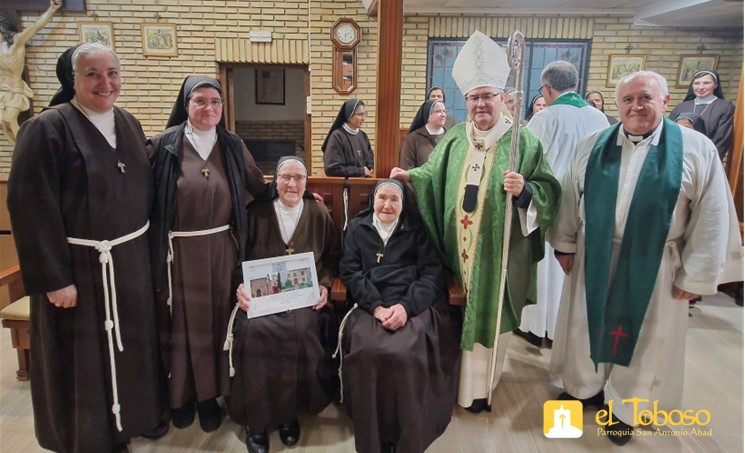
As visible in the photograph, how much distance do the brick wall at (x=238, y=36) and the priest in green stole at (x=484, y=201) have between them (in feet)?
11.1

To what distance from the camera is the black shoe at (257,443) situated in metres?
2.06

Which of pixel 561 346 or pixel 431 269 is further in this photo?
pixel 561 346

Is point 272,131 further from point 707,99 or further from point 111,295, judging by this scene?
point 111,295

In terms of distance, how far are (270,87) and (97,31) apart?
280cm

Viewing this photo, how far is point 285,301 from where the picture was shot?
2150 millimetres

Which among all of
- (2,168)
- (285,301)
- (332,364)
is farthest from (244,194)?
(2,168)

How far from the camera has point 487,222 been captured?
218cm

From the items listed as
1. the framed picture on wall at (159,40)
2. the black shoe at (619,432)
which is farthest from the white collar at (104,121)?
the framed picture on wall at (159,40)

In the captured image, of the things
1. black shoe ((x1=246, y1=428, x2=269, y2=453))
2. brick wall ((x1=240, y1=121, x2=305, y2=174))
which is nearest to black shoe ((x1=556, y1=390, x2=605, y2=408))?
black shoe ((x1=246, y1=428, x2=269, y2=453))

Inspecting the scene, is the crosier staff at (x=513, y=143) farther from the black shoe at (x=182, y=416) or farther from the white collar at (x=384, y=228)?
the black shoe at (x=182, y=416)

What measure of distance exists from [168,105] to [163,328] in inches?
175

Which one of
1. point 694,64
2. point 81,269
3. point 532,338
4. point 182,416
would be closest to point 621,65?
point 694,64

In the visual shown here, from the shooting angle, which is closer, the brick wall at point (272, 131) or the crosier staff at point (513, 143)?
the crosier staff at point (513, 143)

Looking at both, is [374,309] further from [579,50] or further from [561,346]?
[579,50]
